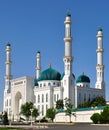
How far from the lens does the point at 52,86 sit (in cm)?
8650

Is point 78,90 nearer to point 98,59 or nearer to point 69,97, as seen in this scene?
point 69,97

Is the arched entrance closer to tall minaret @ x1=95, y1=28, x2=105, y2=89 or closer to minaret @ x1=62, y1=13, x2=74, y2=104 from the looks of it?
minaret @ x1=62, y1=13, x2=74, y2=104

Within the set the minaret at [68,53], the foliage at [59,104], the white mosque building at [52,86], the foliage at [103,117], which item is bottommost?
the foliage at [103,117]

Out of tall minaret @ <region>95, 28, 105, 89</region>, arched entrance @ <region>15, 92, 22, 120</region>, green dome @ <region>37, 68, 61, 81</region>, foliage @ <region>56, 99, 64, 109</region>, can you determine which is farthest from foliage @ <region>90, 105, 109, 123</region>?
arched entrance @ <region>15, 92, 22, 120</region>

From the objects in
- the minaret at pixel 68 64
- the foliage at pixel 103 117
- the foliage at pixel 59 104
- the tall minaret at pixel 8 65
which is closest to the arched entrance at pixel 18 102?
the tall minaret at pixel 8 65

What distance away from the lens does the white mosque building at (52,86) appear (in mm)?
80500

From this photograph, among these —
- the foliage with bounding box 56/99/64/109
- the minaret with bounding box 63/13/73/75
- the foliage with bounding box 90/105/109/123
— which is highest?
the minaret with bounding box 63/13/73/75

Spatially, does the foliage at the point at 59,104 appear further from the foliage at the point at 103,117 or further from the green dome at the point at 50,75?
the foliage at the point at 103,117

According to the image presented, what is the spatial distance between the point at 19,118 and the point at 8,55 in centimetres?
1733

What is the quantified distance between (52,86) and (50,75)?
15.7ft

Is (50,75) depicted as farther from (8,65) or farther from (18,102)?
(18,102)

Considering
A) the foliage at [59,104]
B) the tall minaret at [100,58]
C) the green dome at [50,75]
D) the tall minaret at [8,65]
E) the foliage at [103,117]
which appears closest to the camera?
the foliage at [103,117]

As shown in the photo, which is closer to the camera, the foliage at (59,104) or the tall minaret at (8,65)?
the foliage at (59,104)

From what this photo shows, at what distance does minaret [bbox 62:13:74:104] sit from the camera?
78250 millimetres
